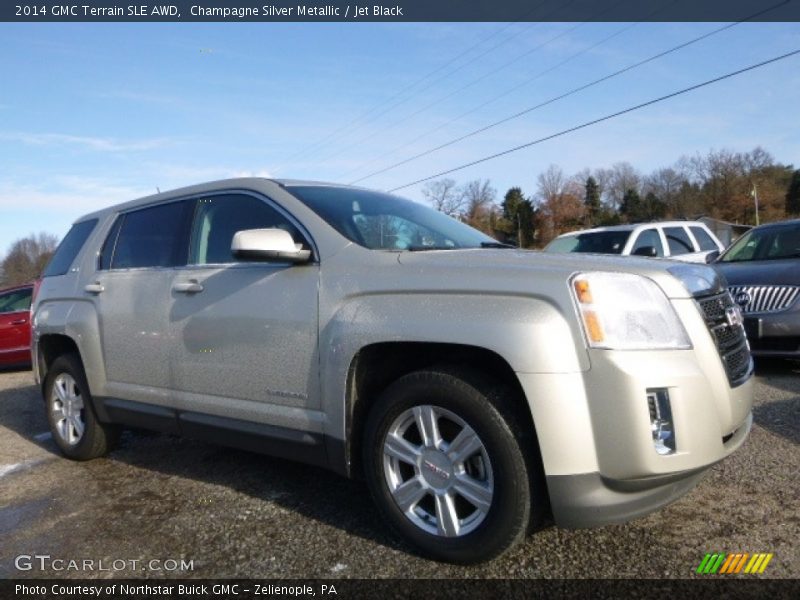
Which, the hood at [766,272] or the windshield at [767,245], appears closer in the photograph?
the hood at [766,272]

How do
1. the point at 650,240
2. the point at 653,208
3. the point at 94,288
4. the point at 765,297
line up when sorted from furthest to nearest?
the point at 653,208 → the point at 650,240 → the point at 765,297 → the point at 94,288

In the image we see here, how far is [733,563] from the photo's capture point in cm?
257

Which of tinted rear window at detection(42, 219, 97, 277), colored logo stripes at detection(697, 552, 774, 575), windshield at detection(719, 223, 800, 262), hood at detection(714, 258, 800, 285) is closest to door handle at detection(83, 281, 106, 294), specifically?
tinted rear window at detection(42, 219, 97, 277)

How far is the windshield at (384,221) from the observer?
3.31 metres

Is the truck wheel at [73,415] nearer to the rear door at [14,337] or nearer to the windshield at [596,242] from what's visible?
the rear door at [14,337]

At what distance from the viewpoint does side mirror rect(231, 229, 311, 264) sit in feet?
9.97

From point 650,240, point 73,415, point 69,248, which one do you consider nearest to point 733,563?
point 73,415

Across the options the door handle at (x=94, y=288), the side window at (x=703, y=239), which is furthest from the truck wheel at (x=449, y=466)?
the side window at (x=703, y=239)

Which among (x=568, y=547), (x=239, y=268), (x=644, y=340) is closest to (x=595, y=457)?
(x=644, y=340)

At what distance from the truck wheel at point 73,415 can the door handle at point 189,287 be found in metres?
1.42

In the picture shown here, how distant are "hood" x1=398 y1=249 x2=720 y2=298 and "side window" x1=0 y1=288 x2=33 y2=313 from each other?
1001 centimetres

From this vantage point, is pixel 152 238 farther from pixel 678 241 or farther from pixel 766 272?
pixel 678 241

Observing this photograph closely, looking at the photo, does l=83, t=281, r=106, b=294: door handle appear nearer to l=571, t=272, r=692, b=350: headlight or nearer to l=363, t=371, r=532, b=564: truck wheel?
l=363, t=371, r=532, b=564: truck wheel

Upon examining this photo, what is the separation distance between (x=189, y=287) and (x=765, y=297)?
5211 mm
